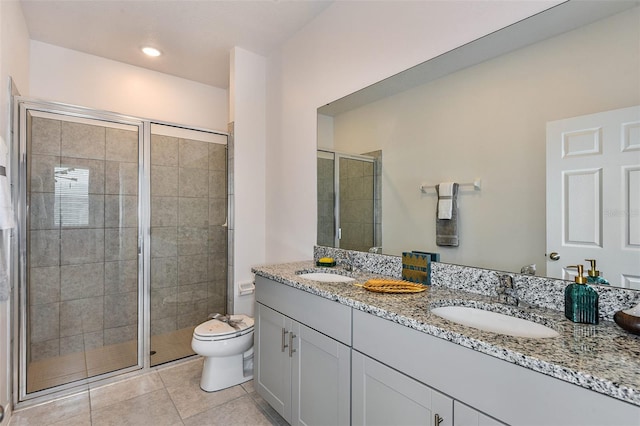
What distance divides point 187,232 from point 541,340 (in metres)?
2.69

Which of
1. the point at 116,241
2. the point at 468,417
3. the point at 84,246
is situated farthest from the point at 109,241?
the point at 468,417

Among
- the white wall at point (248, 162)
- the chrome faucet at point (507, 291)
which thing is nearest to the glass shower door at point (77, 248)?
the white wall at point (248, 162)

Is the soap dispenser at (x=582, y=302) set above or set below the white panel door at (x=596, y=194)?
below

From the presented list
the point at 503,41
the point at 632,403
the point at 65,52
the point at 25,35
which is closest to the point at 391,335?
the point at 632,403

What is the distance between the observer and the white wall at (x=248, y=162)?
2.87m

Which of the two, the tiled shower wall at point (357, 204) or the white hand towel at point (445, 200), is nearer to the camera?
the white hand towel at point (445, 200)

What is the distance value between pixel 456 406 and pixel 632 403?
0.43 meters

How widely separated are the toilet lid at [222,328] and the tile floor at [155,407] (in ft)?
1.37

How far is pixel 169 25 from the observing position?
8.20 feet

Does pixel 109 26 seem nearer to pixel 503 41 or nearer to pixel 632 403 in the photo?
pixel 503 41

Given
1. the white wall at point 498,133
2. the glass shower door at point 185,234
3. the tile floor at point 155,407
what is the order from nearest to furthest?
the white wall at point 498,133 < the tile floor at point 155,407 < the glass shower door at point 185,234

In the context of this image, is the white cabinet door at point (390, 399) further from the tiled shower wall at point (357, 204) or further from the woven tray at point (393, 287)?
the tiled shower wall at point (357, 204)

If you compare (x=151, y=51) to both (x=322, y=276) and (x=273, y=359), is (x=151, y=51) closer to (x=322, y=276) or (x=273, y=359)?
(x=322, y=276)

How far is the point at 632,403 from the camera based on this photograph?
2.16 ft
